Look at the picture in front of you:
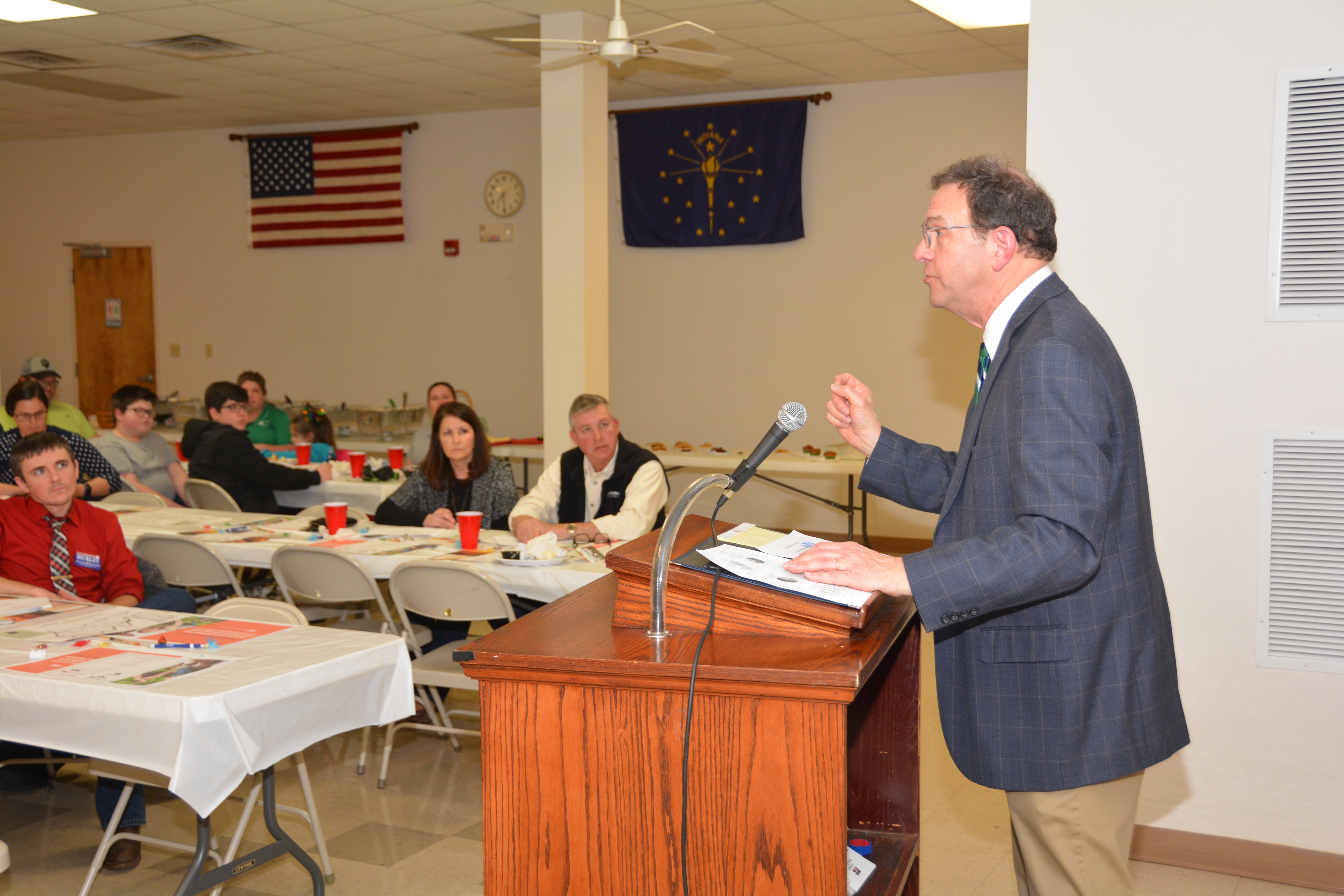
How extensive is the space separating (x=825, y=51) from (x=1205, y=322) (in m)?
4.83

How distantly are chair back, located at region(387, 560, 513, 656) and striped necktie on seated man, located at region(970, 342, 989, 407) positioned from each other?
6.68 ft

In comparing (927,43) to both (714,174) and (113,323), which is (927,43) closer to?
(714,174)

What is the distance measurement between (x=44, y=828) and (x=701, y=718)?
9.79ft

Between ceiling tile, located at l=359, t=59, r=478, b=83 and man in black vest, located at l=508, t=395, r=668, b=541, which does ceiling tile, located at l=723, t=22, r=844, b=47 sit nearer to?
ceiling tile, located at l=359, t=59, r=478, b=83

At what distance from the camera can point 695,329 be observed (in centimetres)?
905

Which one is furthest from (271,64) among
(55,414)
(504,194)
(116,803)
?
(116,803)

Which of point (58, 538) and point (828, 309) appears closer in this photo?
point (58, 538)

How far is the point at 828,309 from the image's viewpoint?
8.55m

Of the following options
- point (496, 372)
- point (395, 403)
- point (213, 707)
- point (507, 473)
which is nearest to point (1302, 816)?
point (213, 707)

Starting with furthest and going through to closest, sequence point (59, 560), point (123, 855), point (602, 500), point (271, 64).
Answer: point (271, 64) < point (602, 500) < point (59, 560) < point (123, 855)

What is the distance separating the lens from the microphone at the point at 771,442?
1559 mm

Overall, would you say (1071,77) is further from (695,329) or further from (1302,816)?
(695,329)

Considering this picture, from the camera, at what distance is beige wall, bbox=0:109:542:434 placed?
9.59 meters

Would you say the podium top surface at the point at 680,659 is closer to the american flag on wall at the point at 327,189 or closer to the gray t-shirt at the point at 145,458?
the gray t-shirt at the point at 145,458
